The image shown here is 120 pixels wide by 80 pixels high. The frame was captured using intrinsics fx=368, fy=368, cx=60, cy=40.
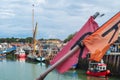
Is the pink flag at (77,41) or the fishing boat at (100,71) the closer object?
the pink flag at (77,41)

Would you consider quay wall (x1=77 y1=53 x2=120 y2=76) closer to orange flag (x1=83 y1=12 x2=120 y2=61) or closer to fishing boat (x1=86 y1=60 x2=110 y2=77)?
fishing boat (x1=86 y1=60 x2=110 y2=77)

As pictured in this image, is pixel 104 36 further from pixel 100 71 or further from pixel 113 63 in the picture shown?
pixel 113 63

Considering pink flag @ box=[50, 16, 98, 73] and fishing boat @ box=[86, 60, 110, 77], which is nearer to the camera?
pink flag @ box=[50, 16, 98, 73]

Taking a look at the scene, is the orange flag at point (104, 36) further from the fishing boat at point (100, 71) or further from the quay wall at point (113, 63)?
the quay wall at point (113, 63)

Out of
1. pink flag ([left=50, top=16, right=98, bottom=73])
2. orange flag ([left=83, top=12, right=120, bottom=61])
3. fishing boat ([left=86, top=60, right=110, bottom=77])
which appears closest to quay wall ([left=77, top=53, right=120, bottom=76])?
fishing boat ([left=86, top=60, right=110, bottom=77])

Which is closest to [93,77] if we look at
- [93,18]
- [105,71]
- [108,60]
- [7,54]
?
[105,71]

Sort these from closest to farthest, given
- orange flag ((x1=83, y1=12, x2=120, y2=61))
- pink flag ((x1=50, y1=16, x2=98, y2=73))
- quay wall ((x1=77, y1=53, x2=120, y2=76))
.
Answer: orange flag ((x1=83, y1=12, x2=120, y2=61))
pink flag ((x1=50, y1=16, x2=98, y2=73))
quay wall ((x1=77, y1=53, x2=120, y2=76))

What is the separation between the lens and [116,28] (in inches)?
261

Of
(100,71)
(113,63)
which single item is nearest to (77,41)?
(100,71)

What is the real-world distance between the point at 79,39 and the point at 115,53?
54.0 metres

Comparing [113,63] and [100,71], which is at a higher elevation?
[113,63]

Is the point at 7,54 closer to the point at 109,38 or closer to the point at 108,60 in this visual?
the point at 108,60

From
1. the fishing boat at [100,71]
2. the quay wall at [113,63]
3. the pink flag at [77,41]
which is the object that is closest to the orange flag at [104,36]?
the pink flag at [77,41]

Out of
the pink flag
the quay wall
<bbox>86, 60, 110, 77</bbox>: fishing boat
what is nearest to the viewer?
the pink flag
